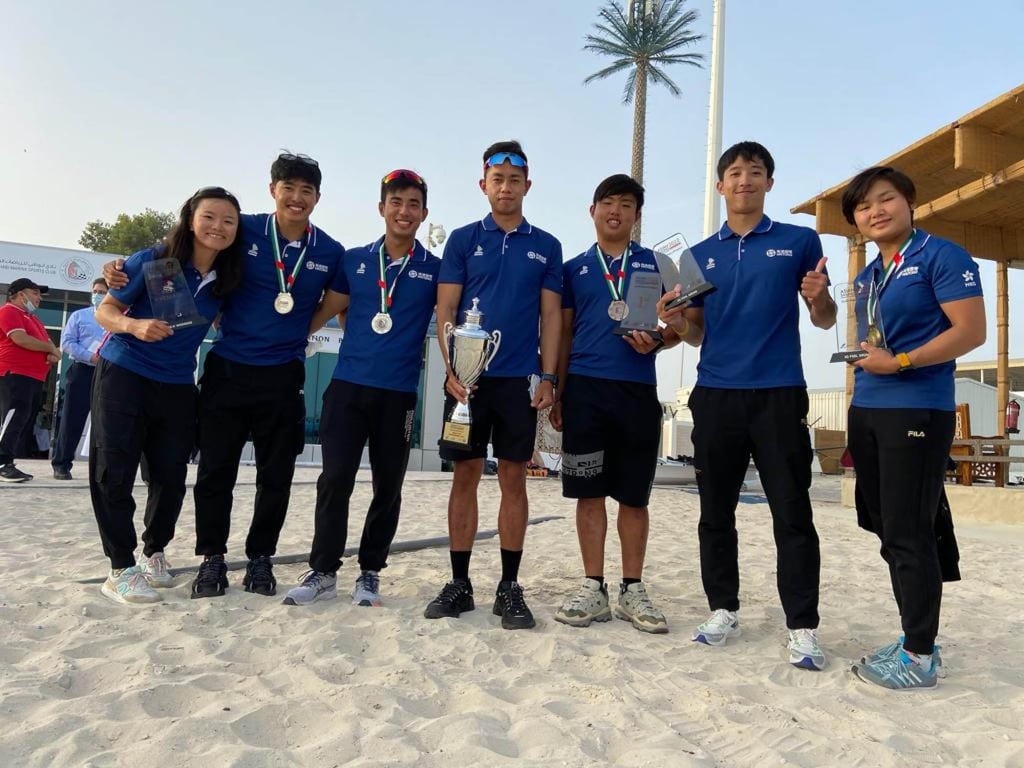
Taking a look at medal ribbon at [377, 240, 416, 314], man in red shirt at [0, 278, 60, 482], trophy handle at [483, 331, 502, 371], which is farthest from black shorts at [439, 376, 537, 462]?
man in red shirt at [0, 278, 60, 482]

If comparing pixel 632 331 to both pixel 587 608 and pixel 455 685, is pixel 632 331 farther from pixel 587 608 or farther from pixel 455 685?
pixel 455 685

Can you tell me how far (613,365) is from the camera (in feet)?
11.3

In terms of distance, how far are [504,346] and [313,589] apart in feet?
4.78

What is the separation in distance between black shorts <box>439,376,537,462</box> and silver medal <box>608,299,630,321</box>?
0.50 metres

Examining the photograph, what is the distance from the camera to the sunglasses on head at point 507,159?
139 inches

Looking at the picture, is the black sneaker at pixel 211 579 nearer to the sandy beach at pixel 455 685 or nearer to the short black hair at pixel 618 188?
the sandy beach at pixel 455 685

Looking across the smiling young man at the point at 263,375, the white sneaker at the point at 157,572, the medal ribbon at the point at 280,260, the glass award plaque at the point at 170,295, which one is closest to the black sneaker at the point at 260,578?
the smiling young man at the point at 263,375

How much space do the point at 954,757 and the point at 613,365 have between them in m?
1.94

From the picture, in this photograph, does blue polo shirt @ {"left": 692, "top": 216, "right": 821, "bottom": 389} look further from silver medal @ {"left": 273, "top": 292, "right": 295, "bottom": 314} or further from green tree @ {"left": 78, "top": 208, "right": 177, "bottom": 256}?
green tree @ {"left": 78, "top": 208, "right": 177, "bottom": 256}

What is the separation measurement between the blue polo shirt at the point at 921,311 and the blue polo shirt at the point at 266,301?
2.58 meters

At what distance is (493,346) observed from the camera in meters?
3.37

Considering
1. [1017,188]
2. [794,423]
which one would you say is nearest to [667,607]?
[794,423]

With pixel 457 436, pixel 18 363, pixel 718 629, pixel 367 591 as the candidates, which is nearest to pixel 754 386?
pixel 718 629

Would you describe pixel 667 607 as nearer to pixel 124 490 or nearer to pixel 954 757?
pixel 954 757
